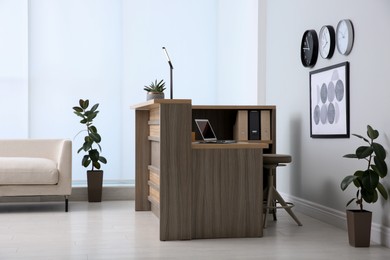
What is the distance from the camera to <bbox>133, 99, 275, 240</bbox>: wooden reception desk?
4.54m

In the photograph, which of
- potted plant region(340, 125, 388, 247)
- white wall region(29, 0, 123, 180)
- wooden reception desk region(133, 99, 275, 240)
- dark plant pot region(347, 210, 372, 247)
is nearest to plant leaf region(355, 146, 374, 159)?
potted plant region(340, 125, 388, 247)

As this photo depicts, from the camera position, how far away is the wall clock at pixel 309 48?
5660 mm

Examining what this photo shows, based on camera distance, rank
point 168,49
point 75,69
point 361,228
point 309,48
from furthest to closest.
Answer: point 168,49
point 75,69
point 309,48
point 361,228

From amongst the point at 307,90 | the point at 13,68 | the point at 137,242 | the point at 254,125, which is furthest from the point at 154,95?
the point at 13,68

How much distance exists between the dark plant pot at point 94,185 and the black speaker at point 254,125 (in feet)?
6.55

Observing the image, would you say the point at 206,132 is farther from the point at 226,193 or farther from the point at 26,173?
the point at 26,173

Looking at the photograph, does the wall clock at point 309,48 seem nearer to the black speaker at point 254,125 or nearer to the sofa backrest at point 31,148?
the black speaker at point 254,125

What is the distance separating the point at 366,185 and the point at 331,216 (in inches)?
48.7

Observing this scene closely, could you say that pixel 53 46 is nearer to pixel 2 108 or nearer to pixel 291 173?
pixel 2 108

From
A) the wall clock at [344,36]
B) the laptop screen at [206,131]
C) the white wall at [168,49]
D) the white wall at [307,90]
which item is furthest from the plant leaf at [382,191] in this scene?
the white wall at [168,49]

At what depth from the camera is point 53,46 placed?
7906 mm

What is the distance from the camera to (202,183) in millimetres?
4641

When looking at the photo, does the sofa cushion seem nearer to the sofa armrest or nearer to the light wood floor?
the sofa armrest

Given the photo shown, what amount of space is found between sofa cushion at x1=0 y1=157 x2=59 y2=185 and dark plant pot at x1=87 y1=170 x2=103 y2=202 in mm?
909
